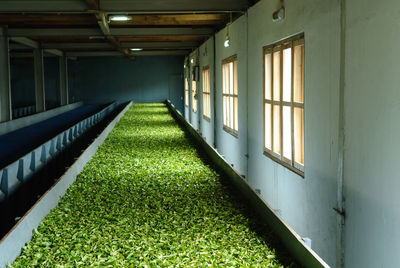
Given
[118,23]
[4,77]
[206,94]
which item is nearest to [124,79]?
[206,94]

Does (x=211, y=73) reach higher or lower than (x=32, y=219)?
higher

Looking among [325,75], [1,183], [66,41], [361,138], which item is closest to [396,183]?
[361,138]

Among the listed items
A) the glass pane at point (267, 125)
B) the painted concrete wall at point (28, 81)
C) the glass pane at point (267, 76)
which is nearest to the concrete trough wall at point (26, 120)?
the painted concrete wall at point (28, 81)

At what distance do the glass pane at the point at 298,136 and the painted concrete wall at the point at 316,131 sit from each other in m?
0.23

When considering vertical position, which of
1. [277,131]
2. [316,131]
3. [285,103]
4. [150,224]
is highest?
[285,103]

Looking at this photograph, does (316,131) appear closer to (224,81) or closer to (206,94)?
(224,81)

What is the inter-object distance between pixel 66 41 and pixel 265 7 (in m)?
12.2

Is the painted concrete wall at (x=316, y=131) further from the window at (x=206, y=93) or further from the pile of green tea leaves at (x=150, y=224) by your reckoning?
the window at (x=206, y=93)

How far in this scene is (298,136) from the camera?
17.9 feet

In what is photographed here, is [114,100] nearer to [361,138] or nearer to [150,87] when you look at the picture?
[150,87]

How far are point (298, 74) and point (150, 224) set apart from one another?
275 centimetres

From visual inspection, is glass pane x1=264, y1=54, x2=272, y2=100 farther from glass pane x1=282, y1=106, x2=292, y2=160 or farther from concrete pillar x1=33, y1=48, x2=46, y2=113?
concrete pillar x1=33, y1=48, x2=46, y2=113

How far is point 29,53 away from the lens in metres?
22.3

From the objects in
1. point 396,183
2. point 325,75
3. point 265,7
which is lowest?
point 396,183
